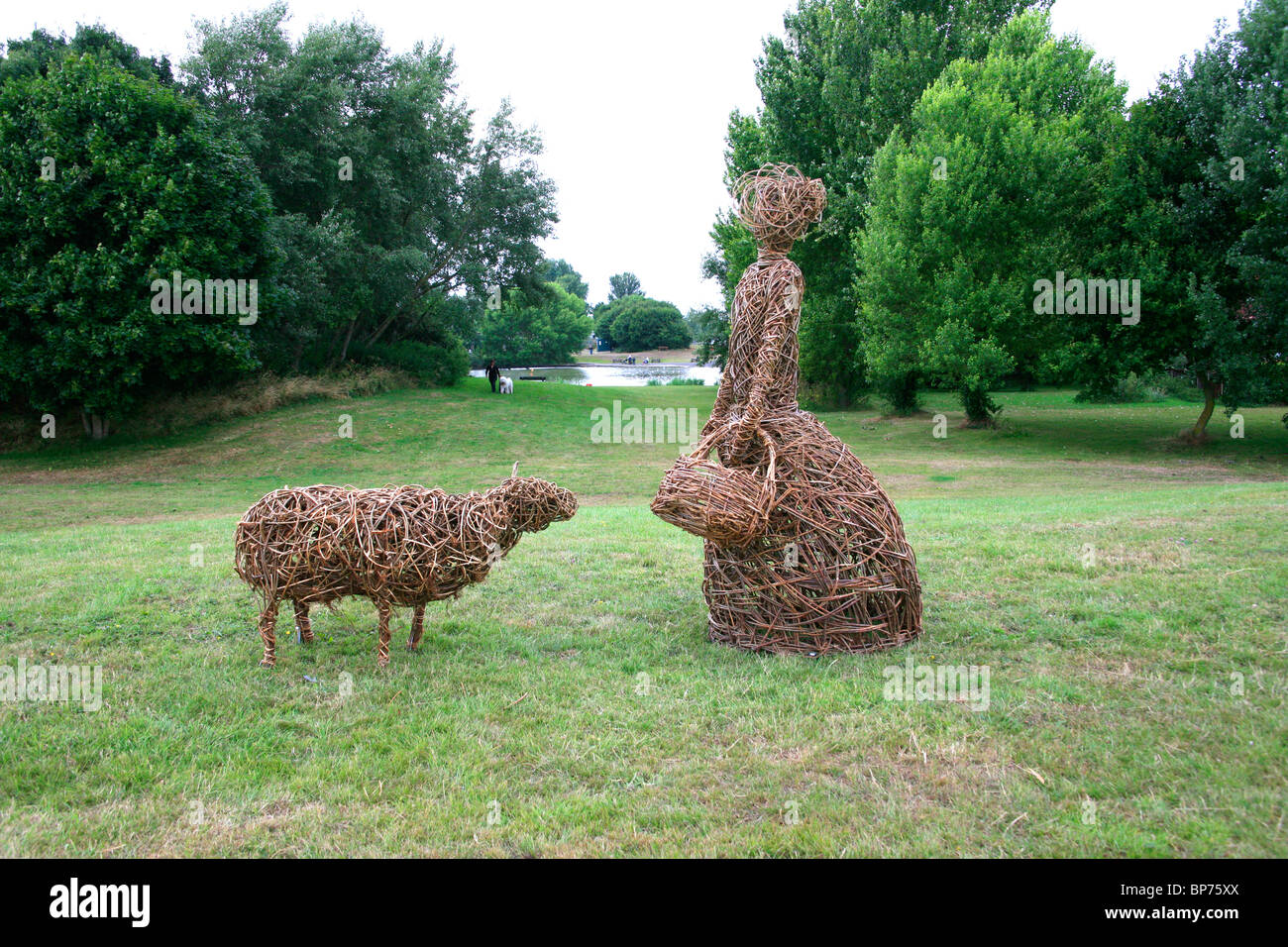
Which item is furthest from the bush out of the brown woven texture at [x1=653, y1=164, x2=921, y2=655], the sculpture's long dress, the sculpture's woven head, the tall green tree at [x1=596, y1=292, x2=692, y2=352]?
the tall green tree at [x1=596, y1=292, x2=692, y2=352]

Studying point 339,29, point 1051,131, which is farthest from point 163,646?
point 339,29

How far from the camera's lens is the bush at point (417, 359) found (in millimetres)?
39562

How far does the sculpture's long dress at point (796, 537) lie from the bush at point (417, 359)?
35.1m

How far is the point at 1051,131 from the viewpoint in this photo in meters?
26.9

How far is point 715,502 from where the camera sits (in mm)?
6293

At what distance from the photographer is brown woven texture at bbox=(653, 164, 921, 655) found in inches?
268

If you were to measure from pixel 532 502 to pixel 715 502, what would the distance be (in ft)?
5.24

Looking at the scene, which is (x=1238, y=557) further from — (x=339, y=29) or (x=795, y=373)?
(x=339, y=29)

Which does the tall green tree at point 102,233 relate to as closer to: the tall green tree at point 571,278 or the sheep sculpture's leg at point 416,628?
the sheep sculpture's leg at point 416,628

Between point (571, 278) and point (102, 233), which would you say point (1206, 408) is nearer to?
point (102, 233)

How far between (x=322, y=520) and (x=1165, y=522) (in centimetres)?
1116

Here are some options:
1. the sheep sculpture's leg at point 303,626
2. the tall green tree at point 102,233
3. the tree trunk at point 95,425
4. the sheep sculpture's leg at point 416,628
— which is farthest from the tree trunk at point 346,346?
the sheep sculpture's leg at point 416,628

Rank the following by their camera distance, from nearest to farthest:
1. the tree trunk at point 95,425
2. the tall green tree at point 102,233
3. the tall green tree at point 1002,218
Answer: the tall green tree at point 102,233 → the tall green tree at point 1002,218 → the tree trunk at point 95,425

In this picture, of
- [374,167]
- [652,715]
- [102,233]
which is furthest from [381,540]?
[374,167]
